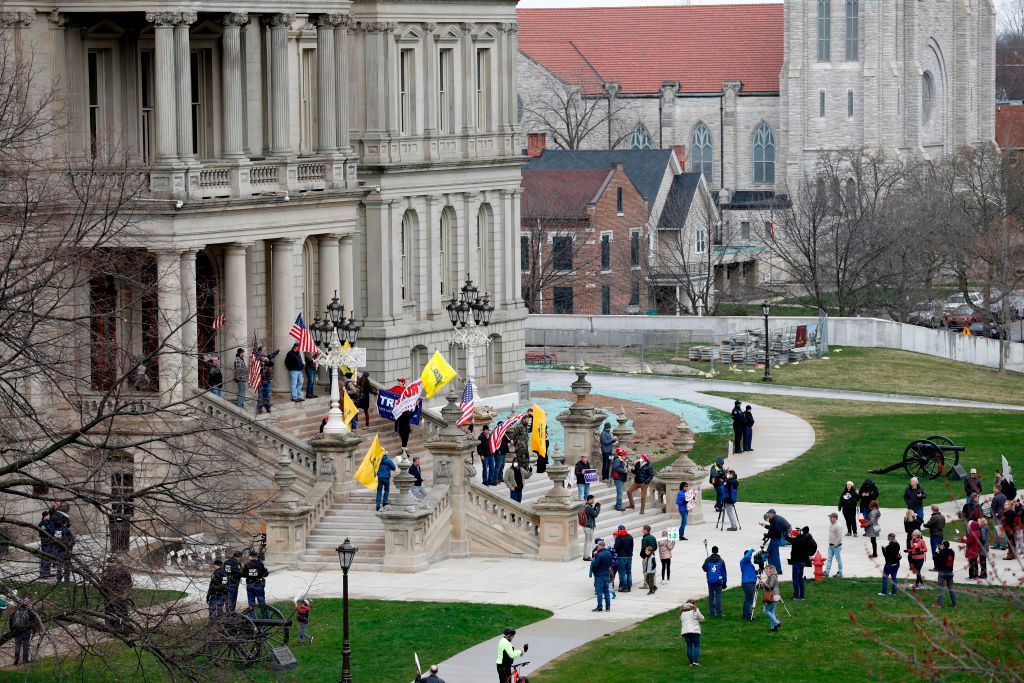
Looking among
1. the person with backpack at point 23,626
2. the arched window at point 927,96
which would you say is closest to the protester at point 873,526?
the person with backpack at point 23,626

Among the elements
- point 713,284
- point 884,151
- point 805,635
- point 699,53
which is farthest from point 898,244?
point 805,635

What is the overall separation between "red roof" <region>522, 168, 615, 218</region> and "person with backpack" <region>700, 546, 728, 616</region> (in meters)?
56.6

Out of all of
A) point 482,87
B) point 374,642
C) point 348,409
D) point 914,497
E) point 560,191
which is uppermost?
point 482,87

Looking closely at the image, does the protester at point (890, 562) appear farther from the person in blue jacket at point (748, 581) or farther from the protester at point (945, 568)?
the person in blue jacket at point (748, 581)

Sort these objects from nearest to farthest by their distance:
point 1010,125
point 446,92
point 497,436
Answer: point 497,436, point 446,92, point 1010,125

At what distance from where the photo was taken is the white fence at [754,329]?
8525cm

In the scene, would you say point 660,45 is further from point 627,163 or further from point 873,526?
point 873,526

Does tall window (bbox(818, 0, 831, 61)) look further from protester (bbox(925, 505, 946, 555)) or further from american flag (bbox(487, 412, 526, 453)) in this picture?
protester (bbox(925, 505, 946, 555))

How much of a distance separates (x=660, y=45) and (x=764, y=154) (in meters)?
9.20

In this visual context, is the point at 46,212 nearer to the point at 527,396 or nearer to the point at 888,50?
the point at 527,396

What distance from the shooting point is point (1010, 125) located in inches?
6117

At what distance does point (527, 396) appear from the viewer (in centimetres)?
6638

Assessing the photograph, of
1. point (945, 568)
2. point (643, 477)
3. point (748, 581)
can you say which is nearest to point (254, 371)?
point (643, 477)

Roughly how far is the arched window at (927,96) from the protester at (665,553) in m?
98.6
